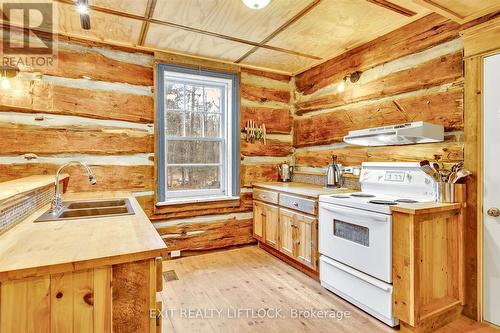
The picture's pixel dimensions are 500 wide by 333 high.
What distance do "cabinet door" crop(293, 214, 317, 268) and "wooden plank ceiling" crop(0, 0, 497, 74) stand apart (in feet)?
6.20

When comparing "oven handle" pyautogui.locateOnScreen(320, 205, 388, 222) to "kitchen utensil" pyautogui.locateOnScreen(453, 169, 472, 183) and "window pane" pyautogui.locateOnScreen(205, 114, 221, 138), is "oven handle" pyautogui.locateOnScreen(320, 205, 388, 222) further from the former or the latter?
"window pane" pyautogui.locateOnScreen(205, 114, 221, 138)

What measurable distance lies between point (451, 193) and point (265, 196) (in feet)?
6.39

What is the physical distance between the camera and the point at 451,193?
208cm

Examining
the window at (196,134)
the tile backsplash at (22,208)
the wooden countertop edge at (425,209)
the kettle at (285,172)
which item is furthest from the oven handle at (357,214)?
the tile backsplash at (22,208)

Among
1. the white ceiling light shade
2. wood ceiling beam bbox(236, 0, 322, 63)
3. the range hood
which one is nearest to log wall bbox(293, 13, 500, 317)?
the range hood

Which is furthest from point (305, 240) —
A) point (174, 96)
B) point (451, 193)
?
point (174, 96)

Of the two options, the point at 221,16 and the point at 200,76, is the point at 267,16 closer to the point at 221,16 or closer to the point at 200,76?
the point at 221,16

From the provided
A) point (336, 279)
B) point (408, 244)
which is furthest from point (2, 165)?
point (408, 244)

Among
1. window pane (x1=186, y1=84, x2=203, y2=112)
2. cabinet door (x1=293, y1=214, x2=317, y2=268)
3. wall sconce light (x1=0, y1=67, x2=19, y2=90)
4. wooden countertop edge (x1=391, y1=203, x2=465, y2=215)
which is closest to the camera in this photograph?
wooden countertop edge (x1=391, y1=203, x2=465, y2=215)

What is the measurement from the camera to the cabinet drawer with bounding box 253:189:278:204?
3.25 metres

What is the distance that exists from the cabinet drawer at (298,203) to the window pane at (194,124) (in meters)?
1.41

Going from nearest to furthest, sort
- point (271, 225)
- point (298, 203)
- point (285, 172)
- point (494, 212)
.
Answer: point (494, 212), point (298, 203), point (271, 225), point (285, 172)

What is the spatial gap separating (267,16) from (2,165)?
283 cm

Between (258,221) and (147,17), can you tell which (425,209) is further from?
(147,17)
